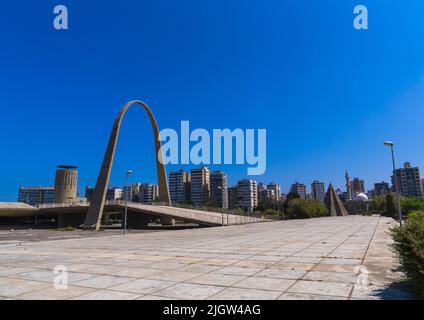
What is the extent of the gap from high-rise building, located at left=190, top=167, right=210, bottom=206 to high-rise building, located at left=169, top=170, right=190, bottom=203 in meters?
2.64

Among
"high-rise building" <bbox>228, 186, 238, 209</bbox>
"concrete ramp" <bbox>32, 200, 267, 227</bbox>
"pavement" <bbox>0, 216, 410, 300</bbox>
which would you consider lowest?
"pavement" <bbox>0, 216, 410, 300</bbox>

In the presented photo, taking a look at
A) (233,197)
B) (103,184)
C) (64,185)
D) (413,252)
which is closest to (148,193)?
(233,197)

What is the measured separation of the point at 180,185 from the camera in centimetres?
15912

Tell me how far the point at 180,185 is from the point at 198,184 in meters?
9.90

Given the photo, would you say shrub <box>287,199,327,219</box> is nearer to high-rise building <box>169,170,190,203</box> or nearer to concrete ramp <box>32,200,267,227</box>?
concrete ramp <box>32,200,267,227</box>

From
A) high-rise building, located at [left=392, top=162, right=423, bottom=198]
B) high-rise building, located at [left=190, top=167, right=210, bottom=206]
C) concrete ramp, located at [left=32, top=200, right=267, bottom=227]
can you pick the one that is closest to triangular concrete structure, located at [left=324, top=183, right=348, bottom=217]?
concrete ramp, located at [left=32, top=200, right=267, bottom=227]

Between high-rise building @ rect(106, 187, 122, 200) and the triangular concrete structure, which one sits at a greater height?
high-rise building @ rect(106, 187, 122, 200)

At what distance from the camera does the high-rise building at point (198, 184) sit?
150750 mm

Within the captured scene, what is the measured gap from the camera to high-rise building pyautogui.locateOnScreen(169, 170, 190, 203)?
156625mm

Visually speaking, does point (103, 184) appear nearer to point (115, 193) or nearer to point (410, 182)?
point (115, 193)

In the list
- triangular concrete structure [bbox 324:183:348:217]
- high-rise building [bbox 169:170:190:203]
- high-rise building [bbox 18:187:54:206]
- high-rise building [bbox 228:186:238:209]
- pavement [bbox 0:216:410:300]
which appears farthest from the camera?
high-rise building [bbox 18:187:54:206]
